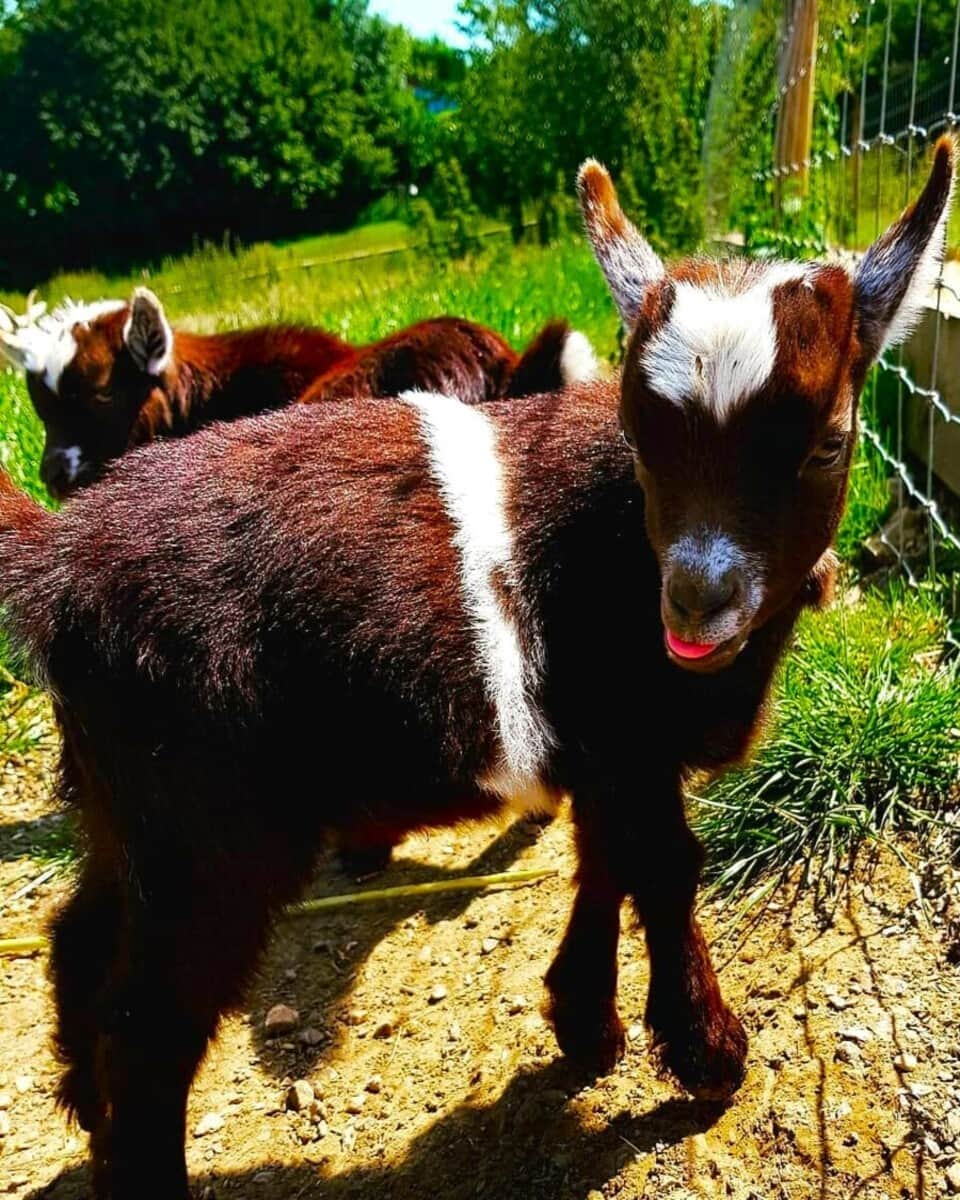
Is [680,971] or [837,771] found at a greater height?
[837,771]

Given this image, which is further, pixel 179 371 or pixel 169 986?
pixel 179 371

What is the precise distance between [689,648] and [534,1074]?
46.3 inches

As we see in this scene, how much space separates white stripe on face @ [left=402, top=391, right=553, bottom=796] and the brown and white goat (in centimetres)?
180

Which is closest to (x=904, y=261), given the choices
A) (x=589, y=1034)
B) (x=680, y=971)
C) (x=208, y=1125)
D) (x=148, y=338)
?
(x=680, y=971)

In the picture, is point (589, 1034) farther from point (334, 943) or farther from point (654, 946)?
point (334, 943)

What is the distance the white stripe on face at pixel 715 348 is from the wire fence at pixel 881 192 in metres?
1.29

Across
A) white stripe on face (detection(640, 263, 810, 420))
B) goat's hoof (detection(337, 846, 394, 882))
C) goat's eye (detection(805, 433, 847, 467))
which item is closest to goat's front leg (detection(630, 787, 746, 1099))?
goat's eye (detection(805, 433, 847, 467))

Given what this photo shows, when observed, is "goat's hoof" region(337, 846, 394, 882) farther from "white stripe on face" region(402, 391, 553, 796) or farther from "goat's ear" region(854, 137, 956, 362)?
"goat's ear" region(854, 137, 956, 362)

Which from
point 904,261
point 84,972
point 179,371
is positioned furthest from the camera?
point 179,371

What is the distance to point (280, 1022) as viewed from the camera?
107 inches

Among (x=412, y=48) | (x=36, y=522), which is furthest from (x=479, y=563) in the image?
(x=412, y=48)

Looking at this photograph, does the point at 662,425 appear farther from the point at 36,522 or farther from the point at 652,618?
the point at 36,522

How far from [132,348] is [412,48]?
39.0 m

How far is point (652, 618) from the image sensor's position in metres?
2.01
